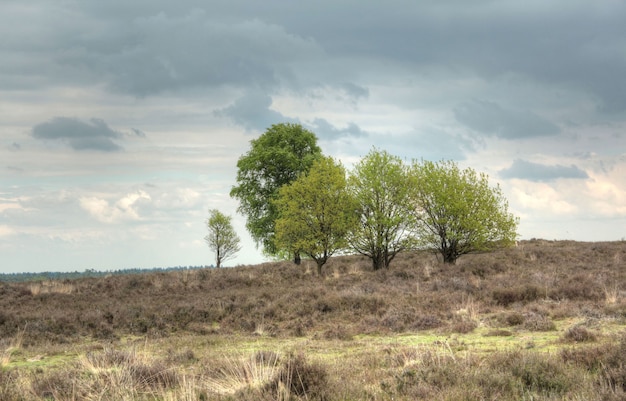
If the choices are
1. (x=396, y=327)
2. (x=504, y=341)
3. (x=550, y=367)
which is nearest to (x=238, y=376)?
A: (x=550, y=367)

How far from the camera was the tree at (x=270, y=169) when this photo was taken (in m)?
46.6

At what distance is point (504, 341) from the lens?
571 inches

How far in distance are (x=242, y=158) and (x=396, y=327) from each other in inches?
1354

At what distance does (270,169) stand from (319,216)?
1268cm

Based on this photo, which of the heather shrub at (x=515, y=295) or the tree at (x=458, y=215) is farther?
the tree at (x=458, y=215)

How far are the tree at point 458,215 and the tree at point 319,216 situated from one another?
5.03 meters

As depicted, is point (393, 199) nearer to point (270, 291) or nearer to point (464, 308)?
point (270, 291)

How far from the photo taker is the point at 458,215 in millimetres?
35000

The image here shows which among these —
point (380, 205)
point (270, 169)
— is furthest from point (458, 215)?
point (270, 169)

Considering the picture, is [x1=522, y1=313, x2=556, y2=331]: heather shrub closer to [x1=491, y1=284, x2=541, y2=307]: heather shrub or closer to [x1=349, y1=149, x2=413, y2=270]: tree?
[x1=491, y1=284, x2=541, y2=307]: heather shrub

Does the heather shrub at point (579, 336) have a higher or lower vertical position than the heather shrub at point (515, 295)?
lower

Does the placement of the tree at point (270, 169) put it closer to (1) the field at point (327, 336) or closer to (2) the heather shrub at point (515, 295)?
(1) the field at point (327, 336)

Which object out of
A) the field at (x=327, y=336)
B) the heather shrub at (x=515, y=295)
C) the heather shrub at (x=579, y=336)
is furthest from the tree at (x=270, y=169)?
the heather shrub at (x=579, y=336)

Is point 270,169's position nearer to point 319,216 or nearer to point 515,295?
point 319,216
